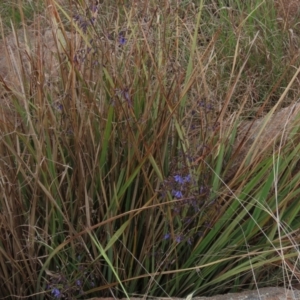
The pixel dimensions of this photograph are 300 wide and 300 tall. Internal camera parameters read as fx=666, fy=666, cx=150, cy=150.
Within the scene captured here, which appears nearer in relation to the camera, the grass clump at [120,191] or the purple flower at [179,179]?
the purple flower at [179,179]

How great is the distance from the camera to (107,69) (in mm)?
1820

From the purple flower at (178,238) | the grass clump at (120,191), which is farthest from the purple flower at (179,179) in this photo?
the purple flower at (178,238)

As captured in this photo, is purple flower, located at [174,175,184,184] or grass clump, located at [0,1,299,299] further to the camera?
grass clump, located at [0,1,299,299]

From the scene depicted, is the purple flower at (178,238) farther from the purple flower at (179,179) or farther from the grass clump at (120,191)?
the purple flower at (179,179)

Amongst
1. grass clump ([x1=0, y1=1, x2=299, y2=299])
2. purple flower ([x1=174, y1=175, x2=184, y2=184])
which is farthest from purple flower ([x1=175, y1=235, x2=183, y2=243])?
purple flower ([x1=174, y1=175, x2=184, y2=184])

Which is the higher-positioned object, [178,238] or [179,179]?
[179,179]

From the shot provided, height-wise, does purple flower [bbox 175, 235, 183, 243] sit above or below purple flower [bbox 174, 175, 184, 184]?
below

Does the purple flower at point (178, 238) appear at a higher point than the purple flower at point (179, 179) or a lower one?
lower

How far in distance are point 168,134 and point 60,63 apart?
0.35 m

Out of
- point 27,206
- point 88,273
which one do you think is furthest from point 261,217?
point 27,206

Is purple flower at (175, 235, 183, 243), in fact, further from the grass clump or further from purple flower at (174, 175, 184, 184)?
purple flower at (174, 175, 184, 184)

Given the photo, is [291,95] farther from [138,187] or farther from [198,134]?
[138,187]

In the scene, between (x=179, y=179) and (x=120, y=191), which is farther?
(x=120, y=191)

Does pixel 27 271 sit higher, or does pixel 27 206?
pixel 27 206
